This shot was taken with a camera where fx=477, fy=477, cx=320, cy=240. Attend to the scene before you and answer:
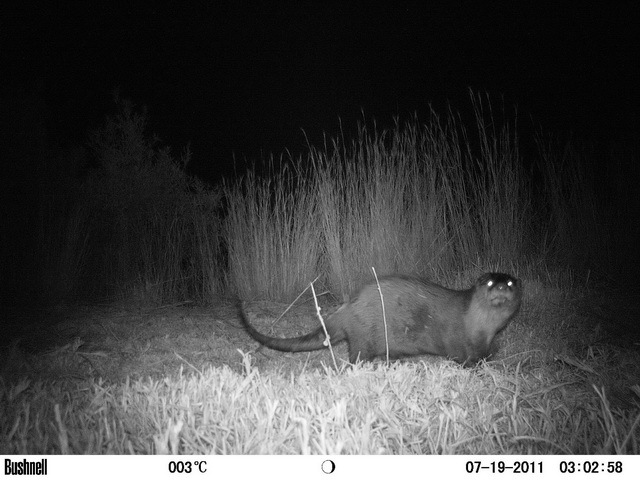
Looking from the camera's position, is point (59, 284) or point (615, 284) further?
point (59, 284)

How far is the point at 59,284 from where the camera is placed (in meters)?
6.39

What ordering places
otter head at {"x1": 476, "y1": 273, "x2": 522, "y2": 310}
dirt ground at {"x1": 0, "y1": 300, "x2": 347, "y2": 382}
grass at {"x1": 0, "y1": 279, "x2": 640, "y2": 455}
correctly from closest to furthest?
grass at {"x1": 0, "y1": 279, "x2": 640, "y2": 455}, dirt ground at {"x1": 0, "y1": 300, "x2": 347, "y2": 382}, otter head at {"x1": 476, "y1": 273, "x2": 522, "y2": 310}

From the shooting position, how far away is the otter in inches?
149

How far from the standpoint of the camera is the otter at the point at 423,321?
378 cm

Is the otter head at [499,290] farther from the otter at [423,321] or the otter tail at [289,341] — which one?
the otter tail at [289,341]

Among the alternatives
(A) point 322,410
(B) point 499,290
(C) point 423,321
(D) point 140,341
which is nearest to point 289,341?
(C) point 423,321

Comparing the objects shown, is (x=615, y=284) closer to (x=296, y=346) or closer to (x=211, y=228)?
(x=296, y=346)

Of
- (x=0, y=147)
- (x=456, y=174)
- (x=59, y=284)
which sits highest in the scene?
(x=0, y=147)

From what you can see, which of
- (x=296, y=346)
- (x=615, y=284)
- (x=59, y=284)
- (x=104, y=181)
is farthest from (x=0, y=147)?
(x=615, y=284)

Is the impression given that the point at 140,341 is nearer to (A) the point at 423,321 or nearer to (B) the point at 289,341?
(B) the point at 289,341

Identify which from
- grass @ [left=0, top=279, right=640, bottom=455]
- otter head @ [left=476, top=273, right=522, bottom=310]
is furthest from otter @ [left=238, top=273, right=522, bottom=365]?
grass @ [left=0, top=279, right=640, bottom=455]

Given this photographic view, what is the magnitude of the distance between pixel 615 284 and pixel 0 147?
9.50 metres

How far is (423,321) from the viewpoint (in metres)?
3.86

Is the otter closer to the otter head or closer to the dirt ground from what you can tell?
the otter head
